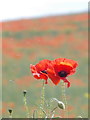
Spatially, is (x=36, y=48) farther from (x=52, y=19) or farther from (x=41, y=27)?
(x=52, y=19)

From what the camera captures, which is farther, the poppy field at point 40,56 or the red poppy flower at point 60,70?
the poppy field at point 40,56

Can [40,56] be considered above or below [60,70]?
above

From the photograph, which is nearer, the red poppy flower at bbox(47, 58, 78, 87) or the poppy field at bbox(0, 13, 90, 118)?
the red poppy flower at bbox(47, 58, 78, 87)

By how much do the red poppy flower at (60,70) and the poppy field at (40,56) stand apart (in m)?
1.09

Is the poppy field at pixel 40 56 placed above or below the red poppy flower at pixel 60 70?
above

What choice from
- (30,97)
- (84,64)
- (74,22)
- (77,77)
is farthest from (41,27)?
(30,97)

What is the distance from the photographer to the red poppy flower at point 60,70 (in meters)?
1.00

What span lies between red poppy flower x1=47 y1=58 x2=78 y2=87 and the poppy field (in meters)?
1.09

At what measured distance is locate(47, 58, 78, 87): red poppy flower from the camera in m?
1.00

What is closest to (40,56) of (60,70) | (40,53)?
(40,53)

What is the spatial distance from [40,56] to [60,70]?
4.09 meters

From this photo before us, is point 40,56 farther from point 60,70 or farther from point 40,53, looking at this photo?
point 60,70

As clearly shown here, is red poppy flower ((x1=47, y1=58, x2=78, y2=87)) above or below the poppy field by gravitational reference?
below

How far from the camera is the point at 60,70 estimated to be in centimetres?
102
